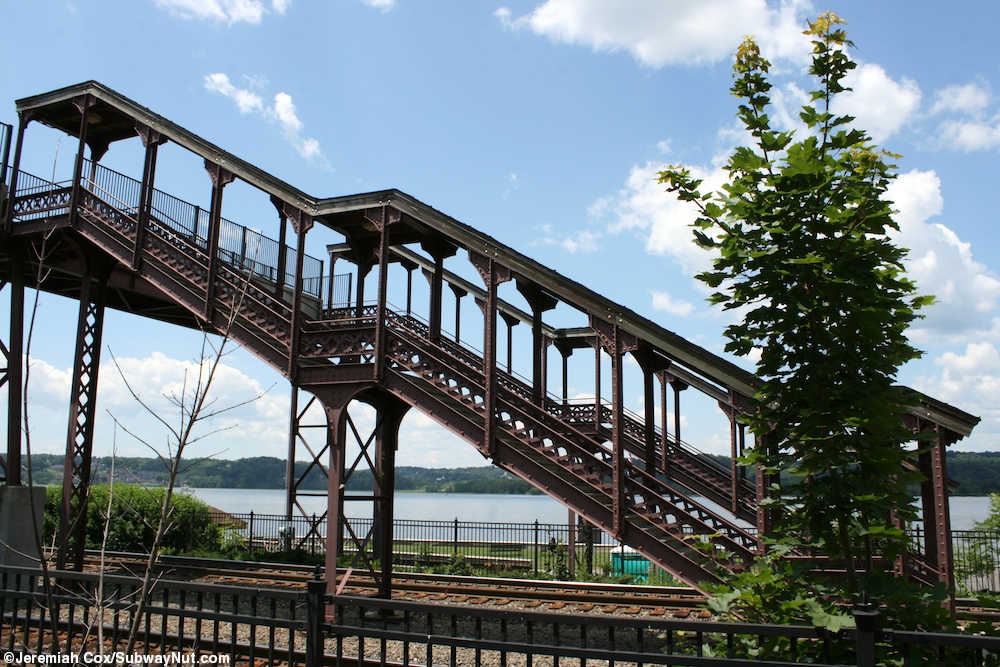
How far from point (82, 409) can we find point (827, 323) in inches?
722

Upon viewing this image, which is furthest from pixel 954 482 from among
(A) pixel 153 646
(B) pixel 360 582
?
(A) pixel 153 646

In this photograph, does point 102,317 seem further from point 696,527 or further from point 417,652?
point 696,527

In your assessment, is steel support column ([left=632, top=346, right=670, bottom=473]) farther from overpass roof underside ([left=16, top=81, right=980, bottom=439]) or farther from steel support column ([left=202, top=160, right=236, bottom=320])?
steel support column ([left=202, top=160, right=236, bottom=320])

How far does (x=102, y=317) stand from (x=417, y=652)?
519 inches

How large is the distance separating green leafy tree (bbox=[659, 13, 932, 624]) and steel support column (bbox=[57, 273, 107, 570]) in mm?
16960

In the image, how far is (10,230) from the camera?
19219mm

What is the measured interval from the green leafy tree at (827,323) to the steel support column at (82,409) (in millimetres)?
16960

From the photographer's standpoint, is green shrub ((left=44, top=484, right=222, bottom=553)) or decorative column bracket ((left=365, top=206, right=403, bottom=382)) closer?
decorative column bracket ((left=365, top=206, right=403, bottom=382))

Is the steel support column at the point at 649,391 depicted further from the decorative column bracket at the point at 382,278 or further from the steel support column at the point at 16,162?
the steel support column at the point at 16,162

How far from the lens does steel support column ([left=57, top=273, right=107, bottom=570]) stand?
59.7ft

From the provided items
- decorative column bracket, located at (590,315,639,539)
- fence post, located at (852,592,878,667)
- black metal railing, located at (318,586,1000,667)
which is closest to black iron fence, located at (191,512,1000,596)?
decorative column bracket, located at (590,315,639,539)

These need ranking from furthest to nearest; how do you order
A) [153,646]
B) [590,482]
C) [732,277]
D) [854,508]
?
[590,482] < [153,646] < [732,277] < [854,508]

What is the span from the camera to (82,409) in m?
19.1

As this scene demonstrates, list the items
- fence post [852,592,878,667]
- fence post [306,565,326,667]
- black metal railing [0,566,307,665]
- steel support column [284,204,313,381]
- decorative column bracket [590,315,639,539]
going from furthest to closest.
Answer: steel support column [284,204,313,381], decorative column bracket [590,315,639,539], black metal railing [0,566,307,665], fence post [306,565,326,667], fence post [852,592,878,667]
